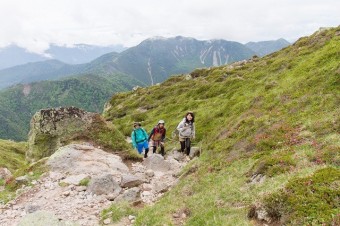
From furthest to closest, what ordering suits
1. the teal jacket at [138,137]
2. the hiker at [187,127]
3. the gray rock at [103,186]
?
the teal jacket at [138,137] → the hiker at [187,127] → the gray rock at [103,186]

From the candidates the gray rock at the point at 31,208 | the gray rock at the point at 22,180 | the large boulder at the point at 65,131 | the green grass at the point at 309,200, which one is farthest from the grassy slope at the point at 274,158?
the gray rock at the point at 22,180

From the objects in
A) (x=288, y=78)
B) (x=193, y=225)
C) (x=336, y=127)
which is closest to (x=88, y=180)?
(x=193, y=225)

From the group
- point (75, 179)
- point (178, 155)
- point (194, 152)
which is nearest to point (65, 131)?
point (75, 179)

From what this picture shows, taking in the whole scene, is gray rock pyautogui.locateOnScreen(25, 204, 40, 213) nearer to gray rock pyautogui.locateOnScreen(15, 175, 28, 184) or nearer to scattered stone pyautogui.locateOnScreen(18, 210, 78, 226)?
scattered stone pyautogui.locateOnScreen(18, 210, 78, 226)

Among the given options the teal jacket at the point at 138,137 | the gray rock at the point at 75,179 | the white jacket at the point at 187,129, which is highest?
the white jacket at the point at 187,129

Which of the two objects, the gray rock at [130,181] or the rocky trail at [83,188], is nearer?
the rocky trail at [83,188]

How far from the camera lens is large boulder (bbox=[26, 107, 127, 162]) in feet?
102

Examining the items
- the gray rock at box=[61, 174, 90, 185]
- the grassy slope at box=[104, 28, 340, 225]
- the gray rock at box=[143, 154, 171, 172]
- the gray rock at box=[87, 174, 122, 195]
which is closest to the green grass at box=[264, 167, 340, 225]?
the grassy slope at box=[104, 28, 340, 225]

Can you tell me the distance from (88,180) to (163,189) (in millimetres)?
4538

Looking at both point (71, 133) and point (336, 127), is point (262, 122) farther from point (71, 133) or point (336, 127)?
point (71, 133)

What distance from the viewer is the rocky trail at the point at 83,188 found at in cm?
1731

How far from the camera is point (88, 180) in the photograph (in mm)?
21625

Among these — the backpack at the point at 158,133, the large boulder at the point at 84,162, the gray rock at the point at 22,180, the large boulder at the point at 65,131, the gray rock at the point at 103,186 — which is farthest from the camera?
the backpack at the point at 158,133

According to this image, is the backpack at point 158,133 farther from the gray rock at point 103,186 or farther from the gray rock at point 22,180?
the gray rock at point 22,180
